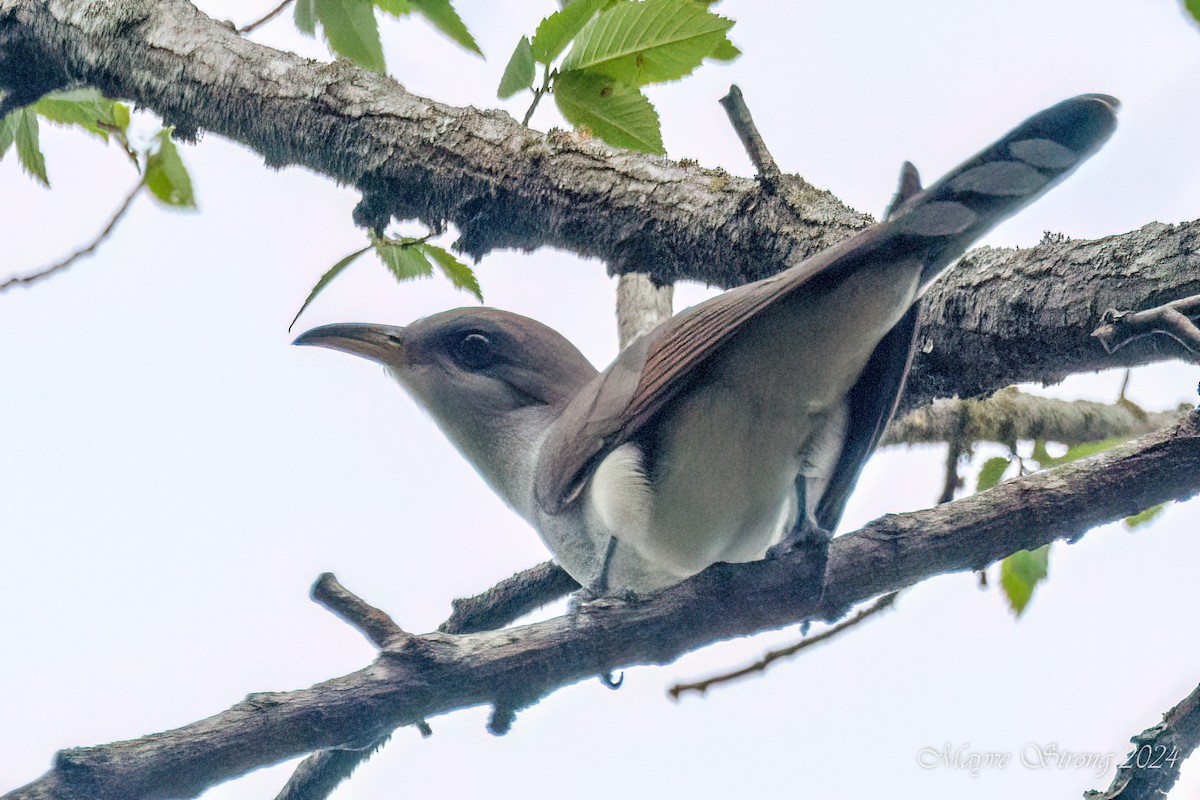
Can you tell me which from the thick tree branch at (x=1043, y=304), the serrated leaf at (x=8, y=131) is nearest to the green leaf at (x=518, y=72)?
the thick tree branch at (x=1043, y=304)

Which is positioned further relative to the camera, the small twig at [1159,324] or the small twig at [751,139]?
the small twig at [751,139]

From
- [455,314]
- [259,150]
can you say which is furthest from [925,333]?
[259,150]

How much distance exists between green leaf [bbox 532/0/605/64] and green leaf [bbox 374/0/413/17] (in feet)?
1.62

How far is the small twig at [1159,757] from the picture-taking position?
1.97 metres

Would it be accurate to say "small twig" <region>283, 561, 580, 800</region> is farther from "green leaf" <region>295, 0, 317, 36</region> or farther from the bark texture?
"green leaf" <region>295, 0, 317, 36</region>

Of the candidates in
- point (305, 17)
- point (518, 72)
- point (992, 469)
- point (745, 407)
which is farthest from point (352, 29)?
point (992, 469)

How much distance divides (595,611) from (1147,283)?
1.47 metres

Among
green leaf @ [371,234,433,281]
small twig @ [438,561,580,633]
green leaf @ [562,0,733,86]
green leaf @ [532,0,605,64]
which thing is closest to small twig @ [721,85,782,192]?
green leaf @ [562,0,733,86]

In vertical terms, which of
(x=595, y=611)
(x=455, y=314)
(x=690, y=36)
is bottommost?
(x=595, y=611)

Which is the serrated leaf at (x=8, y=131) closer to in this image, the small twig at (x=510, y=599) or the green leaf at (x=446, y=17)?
the green leaf at (x=446, y=17)

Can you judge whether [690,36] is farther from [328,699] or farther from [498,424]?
[328,699]

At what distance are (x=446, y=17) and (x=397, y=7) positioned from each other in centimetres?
18

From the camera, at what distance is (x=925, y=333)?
2936 mm

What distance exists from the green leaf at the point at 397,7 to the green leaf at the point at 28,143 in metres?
1.57
